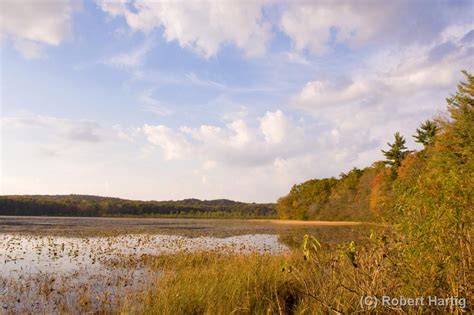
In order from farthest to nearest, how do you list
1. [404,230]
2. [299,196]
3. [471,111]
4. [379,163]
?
[299,196]
[379,163]
[471,111]
[404,230]

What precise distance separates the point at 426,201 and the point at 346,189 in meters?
79.8

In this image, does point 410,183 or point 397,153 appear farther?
point 397,153

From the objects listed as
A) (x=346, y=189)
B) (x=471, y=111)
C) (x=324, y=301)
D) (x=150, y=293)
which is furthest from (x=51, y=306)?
(x=346, y=189)

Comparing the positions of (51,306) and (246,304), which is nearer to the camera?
(246,304)

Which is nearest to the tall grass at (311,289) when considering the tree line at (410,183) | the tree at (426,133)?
the tree line at (410,183)

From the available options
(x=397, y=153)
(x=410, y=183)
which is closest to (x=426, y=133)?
(x=397, y=153)

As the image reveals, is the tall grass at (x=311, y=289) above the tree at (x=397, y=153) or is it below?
below

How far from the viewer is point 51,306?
962 centimetres

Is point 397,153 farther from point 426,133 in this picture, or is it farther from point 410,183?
point 410,183

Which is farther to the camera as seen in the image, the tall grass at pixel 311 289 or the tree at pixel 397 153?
the tree at pixel 397 153

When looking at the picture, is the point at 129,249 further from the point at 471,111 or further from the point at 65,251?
the point at 471,111

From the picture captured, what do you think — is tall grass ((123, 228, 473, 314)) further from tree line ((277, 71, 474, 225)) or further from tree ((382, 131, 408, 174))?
tree ((382, 131, 408, 174))

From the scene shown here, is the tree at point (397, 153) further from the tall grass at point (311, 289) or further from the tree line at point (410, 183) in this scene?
the tall grass at point (311, 289)

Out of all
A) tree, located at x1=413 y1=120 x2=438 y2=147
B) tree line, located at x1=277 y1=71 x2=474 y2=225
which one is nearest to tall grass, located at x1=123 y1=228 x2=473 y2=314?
tree line, located at x1=277 y1=71 x2=474 y2=225
